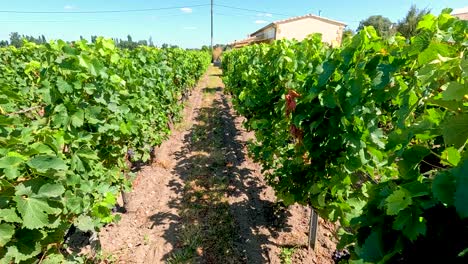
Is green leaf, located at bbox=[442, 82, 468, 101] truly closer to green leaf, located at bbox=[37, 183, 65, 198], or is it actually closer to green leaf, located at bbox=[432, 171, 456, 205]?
green leaf, located at bbox=[432, 171, 456, 205]

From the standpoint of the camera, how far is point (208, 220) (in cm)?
461

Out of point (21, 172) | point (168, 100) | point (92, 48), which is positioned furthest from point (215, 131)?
point (21, 172)

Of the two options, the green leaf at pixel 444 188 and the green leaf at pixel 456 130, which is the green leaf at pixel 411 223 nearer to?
the green leaf at pixel 444 188

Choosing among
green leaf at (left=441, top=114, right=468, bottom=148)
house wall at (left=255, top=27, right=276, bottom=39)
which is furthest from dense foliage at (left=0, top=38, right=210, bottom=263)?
house wall at (left=255, top=27, right=276, bottom=39)

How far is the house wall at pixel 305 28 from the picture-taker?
35.8 meters

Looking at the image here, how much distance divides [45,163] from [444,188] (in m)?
2.08

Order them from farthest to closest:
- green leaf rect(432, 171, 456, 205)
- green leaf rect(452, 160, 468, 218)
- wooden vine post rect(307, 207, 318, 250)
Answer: wooden vine post rect(307, 207, 318, 250) → green leaf rect(432, 171, 456, 205) → green leaf rect(452, 160, 468, 218)

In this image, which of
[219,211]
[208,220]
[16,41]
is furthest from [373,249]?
[16,41]

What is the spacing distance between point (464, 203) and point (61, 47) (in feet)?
10.9

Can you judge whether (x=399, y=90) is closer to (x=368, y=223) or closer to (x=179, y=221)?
(x=368, y=223)

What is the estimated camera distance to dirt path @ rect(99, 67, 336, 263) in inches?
152

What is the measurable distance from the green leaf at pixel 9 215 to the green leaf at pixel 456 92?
7.33 ft

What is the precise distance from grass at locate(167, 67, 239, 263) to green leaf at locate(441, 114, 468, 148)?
3.34 meters

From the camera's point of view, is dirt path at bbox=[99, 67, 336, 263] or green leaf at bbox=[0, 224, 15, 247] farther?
dirt path at bbox=[99, 67, 336, 263]
